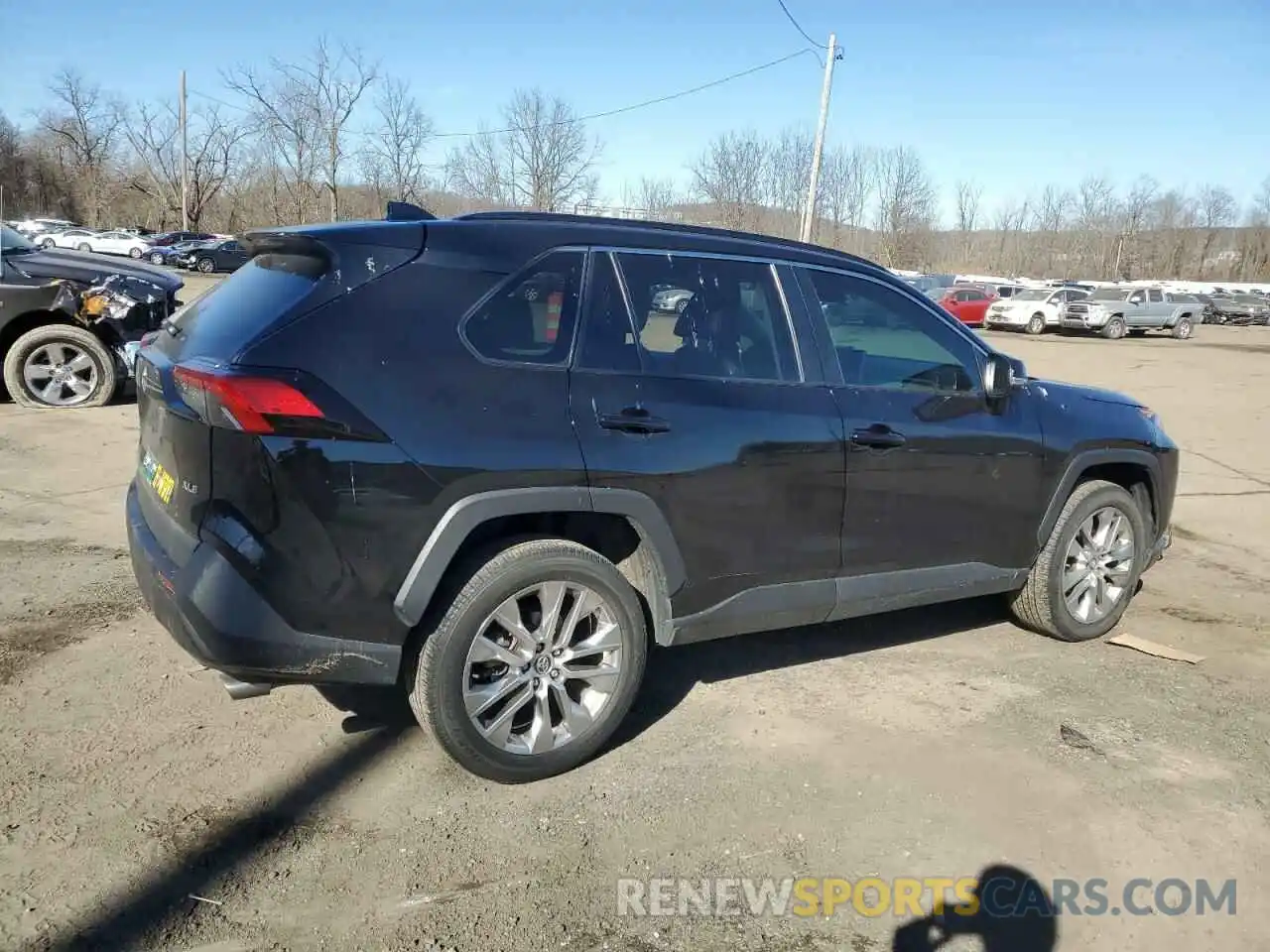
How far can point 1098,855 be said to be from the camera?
3.05m

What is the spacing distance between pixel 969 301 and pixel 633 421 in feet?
123

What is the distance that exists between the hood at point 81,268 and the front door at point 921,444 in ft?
25.9

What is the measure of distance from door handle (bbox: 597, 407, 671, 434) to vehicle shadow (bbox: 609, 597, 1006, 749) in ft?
3.98

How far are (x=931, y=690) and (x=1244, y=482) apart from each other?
258 inches

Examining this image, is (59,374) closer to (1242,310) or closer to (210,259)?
(210,259)

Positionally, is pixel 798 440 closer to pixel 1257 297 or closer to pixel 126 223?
pixel 1257 297

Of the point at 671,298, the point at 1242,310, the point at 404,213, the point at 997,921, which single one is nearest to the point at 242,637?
the point at 404,213

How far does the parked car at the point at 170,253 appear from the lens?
44531 mm

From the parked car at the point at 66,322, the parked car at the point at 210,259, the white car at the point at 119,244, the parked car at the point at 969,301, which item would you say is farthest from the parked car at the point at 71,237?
the parked car at the point at 66,322

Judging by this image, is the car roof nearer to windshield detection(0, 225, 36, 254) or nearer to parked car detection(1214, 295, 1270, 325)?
windshield detection(0, 225, 36, 254)

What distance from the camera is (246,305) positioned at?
3.14 metres

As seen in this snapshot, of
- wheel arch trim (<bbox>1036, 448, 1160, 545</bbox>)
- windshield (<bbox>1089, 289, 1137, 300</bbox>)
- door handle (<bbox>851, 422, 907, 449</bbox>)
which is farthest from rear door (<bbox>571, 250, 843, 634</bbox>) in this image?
windshield (<bbox>1089, 289, 1137, 300</bbox>)

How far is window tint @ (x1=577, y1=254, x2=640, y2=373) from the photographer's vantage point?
10.8 ft

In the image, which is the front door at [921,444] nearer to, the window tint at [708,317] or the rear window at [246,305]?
the window tint at [708,317]
